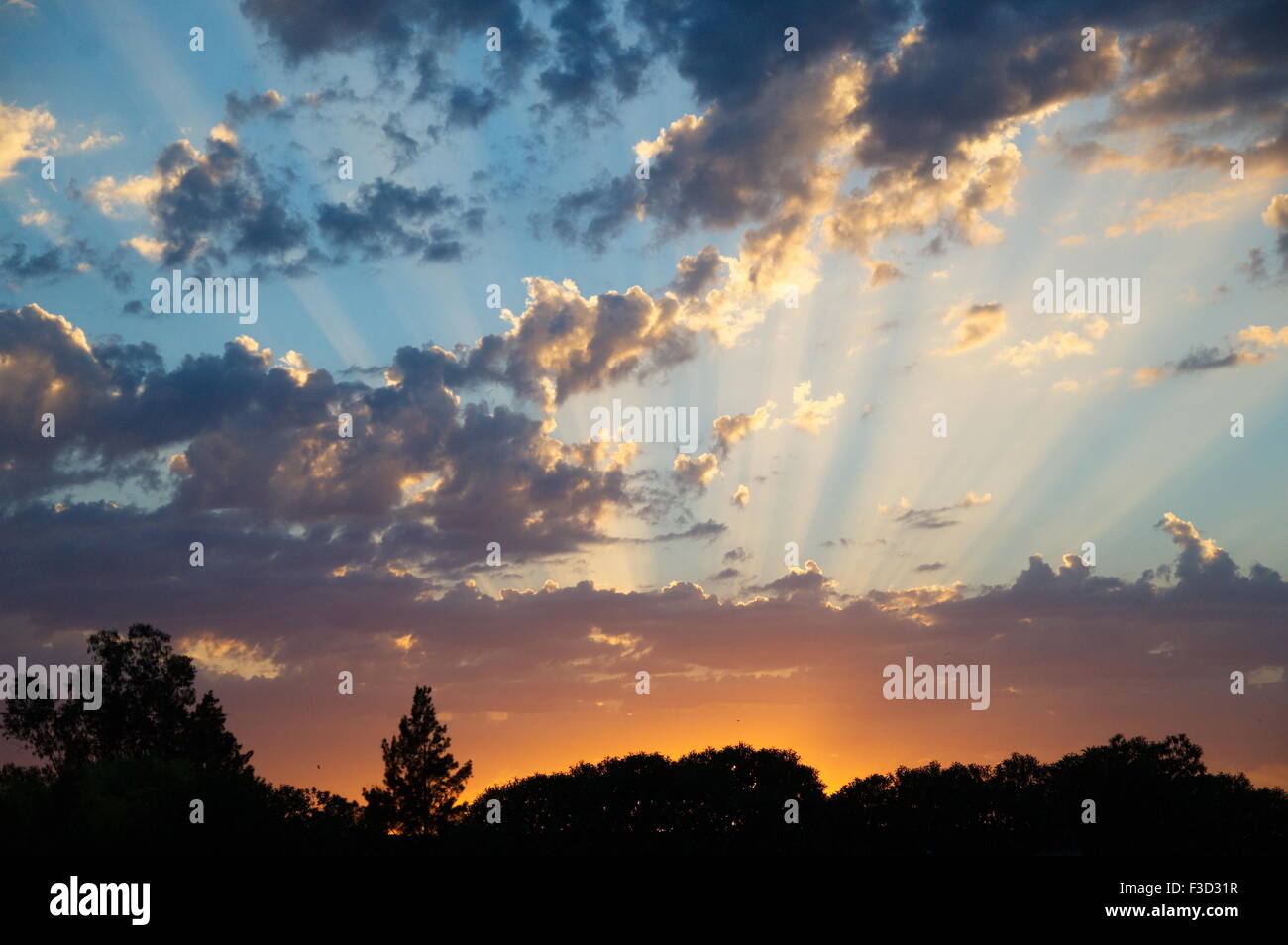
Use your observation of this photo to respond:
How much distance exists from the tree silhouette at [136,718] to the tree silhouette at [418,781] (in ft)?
51.4

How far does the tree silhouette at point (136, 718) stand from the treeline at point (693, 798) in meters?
0.13

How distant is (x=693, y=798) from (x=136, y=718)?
58.0 metres

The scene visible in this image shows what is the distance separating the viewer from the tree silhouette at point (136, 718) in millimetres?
90375

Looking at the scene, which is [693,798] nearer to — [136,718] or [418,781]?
[418,781]

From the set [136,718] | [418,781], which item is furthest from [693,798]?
[136,718]

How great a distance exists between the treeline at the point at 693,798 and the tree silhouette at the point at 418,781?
0.51 ft

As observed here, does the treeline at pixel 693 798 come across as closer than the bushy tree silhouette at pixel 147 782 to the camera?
No

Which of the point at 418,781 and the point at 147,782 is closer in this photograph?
the point at 147,782

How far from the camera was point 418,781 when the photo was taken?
352ft

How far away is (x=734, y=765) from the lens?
117250 mm

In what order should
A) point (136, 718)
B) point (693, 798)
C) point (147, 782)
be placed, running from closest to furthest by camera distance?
point (147, 782) → point (136, 718) → point (693, 798)

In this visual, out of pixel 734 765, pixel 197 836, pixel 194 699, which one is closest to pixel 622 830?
pixel 734 765

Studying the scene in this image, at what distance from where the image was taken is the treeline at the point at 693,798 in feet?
302
